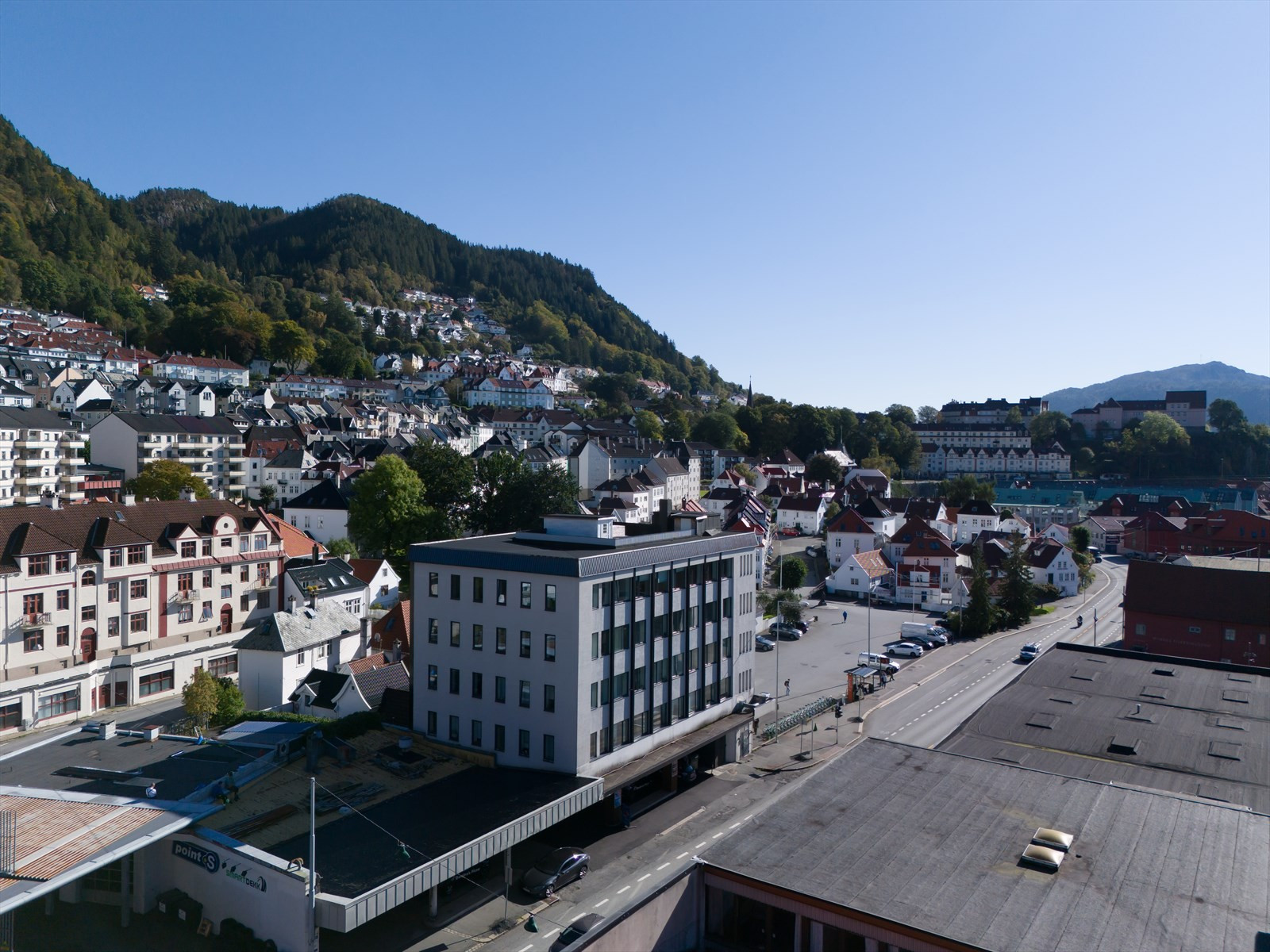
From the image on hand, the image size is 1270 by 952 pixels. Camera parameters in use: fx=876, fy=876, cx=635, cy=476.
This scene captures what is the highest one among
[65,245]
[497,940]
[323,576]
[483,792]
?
[65,245]

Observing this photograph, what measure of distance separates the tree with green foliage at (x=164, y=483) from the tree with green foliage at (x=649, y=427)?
80.6m

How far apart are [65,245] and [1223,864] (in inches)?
6717

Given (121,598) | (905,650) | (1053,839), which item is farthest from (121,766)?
Result: (905,650)

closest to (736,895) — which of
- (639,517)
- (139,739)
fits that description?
(139,739)

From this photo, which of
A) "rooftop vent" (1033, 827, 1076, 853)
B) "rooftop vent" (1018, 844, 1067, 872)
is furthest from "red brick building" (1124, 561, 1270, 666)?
"rooftop vent" (1018, 844, 1067, 872)

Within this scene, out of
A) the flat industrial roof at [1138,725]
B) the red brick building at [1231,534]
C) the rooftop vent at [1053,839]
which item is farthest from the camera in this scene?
the red brick building at [1231,534]

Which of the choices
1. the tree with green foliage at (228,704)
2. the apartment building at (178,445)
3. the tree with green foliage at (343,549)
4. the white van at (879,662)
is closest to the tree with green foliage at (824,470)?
the apartment building at (178,445)

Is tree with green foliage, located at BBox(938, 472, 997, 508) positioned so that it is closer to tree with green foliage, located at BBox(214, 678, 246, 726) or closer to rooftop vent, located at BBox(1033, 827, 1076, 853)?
tree with green foliage, located at BBox(214, 678, 246, 726)

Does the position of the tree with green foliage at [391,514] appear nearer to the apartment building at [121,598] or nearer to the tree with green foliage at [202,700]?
the apartment building at [121,598]

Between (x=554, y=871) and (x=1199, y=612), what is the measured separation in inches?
1557

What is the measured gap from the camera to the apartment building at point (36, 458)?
63.9 metres

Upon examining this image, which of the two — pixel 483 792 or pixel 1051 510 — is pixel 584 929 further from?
pixel 1051 510

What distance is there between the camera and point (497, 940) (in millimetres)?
20844

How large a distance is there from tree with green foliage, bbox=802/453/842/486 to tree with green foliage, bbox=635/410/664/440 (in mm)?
25496
